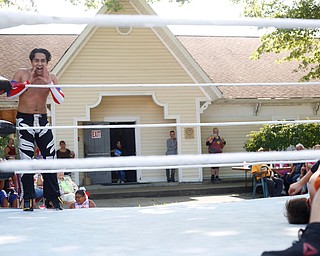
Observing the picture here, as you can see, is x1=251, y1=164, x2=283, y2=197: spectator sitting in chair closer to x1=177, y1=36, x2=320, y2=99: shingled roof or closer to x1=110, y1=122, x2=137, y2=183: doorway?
x1=110, y1=122, x2=137, y2=183: doorway

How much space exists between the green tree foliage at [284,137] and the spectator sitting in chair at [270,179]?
3.82m

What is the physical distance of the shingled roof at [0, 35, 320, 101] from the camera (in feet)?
57.5

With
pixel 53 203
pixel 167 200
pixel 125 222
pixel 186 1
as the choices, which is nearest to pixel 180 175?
pixel 167 200

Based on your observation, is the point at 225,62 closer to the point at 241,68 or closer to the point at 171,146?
the point at 241,68

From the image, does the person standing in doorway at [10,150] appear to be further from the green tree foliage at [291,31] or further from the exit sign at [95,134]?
the green tree foliage at [291,31]

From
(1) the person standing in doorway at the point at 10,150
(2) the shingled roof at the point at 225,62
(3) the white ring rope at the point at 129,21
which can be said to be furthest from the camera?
(2) the shingled roof at the point at 225,62

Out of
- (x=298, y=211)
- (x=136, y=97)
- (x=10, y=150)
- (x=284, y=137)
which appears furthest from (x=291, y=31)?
(x=298, y=211)

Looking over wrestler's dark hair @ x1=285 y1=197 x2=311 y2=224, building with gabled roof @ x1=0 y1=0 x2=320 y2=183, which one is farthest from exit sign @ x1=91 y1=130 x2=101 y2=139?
wrestler's dark hair @ x1=285 y1=197 x2=311 y2=224

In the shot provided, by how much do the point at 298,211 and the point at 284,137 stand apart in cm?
1199

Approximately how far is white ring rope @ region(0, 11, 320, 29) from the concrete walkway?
2.86 ft

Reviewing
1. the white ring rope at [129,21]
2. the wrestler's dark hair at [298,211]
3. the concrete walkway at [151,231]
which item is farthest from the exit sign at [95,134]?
the white ring rope at [129,21]

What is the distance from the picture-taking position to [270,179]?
10.6 metres

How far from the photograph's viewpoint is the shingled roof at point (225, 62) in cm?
1752

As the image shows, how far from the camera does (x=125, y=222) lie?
3508 millimetres
